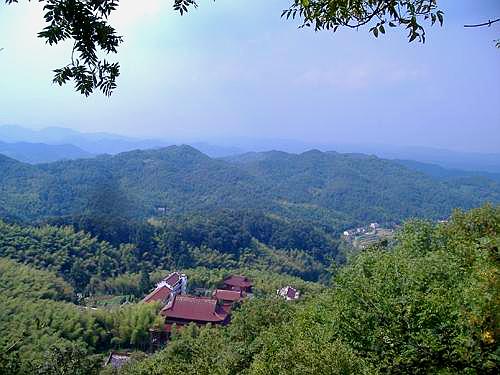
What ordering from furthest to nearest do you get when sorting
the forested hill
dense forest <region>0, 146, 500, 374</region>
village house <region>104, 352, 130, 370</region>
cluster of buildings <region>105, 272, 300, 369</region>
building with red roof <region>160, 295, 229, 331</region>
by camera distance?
A: the forested hill, building with red roof <region>160, 295, 229, 331</region>, cluster of buildings <region>105, 272, 300, 369</region>, village house <region>104, 352, 130, 370</region>, dense forest <region>0, 146, 500, 374</region>

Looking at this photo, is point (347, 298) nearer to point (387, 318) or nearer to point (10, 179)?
point (387, 318)

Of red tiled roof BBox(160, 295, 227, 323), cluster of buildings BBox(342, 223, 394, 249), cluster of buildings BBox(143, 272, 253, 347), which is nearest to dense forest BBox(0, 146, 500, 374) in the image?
cluster of buildings BBox(143, 272, 253, 347)

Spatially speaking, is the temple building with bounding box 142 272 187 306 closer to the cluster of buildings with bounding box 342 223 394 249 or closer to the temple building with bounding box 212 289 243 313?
the temple building with bounding box 212 289 243 313

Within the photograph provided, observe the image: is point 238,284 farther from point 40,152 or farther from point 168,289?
point 40,152

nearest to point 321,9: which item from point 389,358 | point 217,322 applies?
point 389,358

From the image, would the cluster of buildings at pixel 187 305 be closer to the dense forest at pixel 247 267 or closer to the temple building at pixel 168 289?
the temple building at pixel 168 289

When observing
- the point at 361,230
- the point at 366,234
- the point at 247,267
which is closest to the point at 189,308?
the point at 247,267
